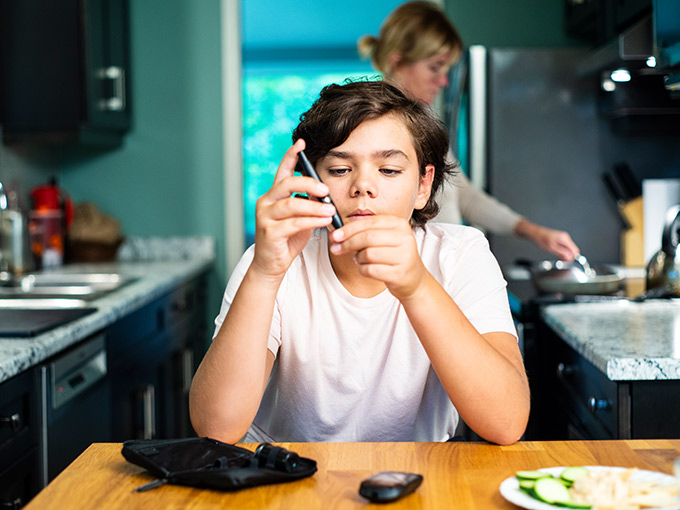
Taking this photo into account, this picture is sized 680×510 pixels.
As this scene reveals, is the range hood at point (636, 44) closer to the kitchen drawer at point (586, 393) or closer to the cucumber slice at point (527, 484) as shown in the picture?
the kitchen drawer at point (586, 393)

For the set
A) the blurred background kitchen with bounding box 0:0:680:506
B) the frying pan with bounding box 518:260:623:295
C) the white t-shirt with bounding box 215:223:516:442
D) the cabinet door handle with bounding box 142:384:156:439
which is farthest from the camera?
the cabinet door handle with bounding box 142:384:156:439

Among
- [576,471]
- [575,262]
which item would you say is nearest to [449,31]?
[575,262]

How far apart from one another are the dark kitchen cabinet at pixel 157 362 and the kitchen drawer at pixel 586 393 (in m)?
1.25

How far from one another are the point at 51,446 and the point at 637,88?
235 cm

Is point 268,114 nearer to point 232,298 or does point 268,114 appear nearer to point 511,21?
point 511,21

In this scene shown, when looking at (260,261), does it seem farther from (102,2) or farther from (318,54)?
(318,54)

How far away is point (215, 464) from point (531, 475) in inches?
15.1

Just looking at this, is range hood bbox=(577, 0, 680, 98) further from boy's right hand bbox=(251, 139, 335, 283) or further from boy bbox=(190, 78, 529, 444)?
boy's right hand bbox=(251, 139, 335, 283)

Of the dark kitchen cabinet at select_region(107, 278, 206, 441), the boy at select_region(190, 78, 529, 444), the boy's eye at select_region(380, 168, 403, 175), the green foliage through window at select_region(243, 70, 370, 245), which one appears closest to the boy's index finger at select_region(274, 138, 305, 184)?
the boy at select_region(190, 78, 529, 444)

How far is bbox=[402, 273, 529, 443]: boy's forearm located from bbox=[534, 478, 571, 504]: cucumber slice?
0.83ft

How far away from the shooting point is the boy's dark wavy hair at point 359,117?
4.53ft

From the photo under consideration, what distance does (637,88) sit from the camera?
9.56ft

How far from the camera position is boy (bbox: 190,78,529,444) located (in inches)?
46.6

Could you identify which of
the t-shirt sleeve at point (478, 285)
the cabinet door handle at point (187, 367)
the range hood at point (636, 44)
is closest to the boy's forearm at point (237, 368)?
the t-shirt sleeve at point (478, 285)
